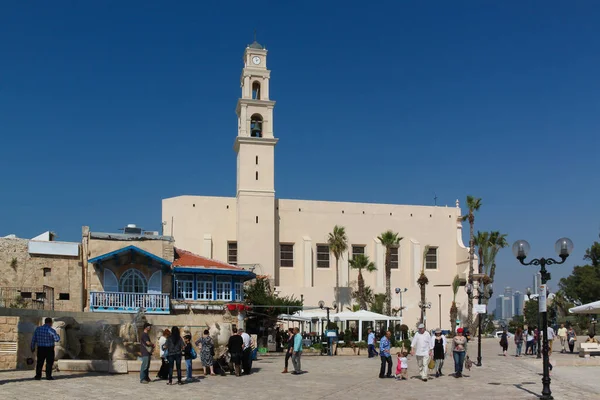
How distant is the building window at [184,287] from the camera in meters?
29.5

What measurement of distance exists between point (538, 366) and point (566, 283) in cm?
5174

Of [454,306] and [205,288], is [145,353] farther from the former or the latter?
[454,306]

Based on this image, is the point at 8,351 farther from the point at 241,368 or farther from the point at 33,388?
the point at 241,368

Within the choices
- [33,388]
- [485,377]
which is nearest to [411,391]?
[485,377]

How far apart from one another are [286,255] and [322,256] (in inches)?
116

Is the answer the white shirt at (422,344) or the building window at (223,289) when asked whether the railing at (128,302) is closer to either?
the building window at (223,289)

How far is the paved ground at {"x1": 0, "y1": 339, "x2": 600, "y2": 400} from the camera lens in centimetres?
1327

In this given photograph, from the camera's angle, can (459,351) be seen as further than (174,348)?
Yes

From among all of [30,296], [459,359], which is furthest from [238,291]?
[459,359]

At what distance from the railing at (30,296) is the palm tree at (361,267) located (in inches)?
1110

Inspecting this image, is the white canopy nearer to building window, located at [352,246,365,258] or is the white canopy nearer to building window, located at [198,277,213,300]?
building window, located at [198,277,213,300]

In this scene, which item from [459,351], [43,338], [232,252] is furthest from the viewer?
[232,252]

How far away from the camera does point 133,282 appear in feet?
93.3

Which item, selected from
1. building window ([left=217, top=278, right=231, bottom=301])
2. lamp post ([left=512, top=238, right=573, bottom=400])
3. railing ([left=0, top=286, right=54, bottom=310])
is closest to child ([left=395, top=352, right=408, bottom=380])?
lamp post ([left=512, top=238, right=573, bottom=400])
